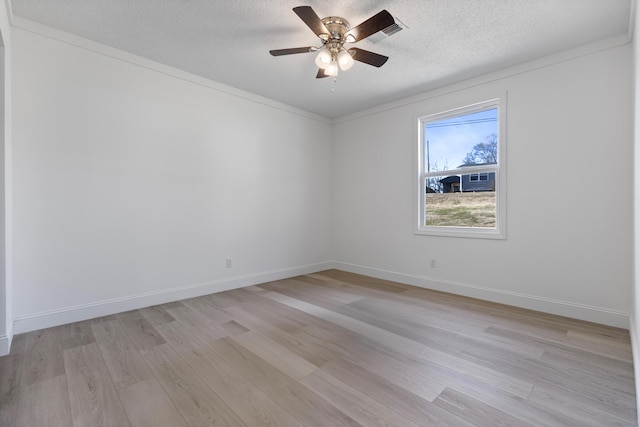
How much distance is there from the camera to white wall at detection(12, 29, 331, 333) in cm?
257

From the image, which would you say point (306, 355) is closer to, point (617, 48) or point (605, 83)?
point (605, 83)

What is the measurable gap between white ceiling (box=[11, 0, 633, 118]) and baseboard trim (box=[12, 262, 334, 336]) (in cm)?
257

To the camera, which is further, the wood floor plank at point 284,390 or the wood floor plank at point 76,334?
the wood floor plank at point 76,334

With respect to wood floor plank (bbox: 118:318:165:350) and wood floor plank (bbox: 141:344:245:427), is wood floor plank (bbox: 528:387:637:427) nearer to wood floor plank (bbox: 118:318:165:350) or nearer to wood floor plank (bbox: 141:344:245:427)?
wood floor plank (bbox: 141:344:245:427)

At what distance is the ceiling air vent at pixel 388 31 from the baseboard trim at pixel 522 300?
2933 mm

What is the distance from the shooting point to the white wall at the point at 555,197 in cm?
265

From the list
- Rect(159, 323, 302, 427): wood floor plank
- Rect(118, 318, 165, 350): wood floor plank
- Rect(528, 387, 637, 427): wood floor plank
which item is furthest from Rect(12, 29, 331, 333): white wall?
Rect(528, 387, 637, 427): wood floor plank

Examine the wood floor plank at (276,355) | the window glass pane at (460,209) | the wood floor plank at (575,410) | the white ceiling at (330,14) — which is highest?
the white ceiling at (330,14)

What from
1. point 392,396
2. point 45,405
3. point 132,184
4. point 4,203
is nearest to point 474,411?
point 392,396

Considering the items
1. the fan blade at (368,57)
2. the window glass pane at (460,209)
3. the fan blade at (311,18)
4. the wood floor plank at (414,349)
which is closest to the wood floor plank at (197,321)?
the wood floor plank at (414,349)

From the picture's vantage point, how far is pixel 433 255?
394 centimetres

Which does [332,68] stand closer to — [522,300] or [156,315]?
[156,315]

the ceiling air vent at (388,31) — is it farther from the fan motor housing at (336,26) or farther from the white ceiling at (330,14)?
the fan motor housing at (336,26)

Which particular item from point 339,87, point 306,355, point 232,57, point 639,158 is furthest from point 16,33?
point 639,158
